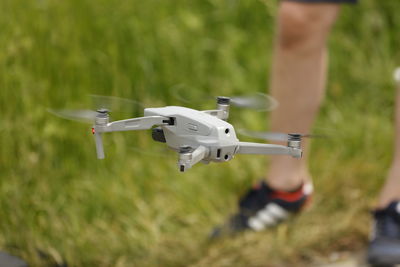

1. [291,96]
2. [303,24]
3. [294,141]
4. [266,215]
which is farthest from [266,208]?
[294,141]

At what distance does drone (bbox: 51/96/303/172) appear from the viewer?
2.04 ft

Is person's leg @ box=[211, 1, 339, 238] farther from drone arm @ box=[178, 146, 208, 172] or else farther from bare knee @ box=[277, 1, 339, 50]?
drone arm @ box=[178, 146, 208, 172]

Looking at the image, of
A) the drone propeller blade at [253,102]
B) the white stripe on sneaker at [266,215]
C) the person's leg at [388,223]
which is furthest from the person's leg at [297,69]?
the drone propeller blade at [253,102]

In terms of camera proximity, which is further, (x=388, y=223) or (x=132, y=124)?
(x=388, y=223)

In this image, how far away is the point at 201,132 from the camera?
624mm

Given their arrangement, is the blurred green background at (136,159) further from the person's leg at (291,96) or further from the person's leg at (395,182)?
the person's leg at (395,182)

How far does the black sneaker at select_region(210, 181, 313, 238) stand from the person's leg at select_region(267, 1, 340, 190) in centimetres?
6

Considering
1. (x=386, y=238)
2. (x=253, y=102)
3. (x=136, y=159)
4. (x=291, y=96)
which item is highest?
(x=253, y=102)

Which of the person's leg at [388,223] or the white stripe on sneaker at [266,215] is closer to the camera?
the person's leg at [388,223]

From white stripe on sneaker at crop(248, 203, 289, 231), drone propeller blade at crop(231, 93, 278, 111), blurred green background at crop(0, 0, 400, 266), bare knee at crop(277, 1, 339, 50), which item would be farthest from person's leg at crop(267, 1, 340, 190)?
drone propeller blade at crop(231, 93, 278, 111)

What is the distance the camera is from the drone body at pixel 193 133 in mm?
620

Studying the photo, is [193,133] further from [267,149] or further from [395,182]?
[395,182]

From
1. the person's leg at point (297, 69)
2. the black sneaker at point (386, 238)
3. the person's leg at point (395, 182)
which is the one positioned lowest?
the black sneaker at point (386, 238)

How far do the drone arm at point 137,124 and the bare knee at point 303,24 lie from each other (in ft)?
5.84
